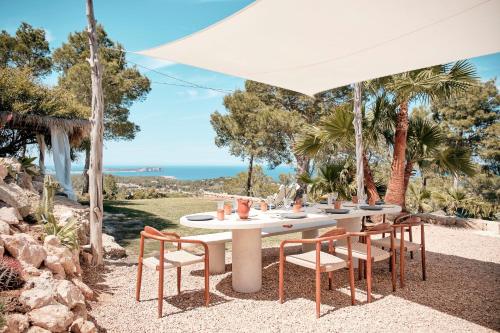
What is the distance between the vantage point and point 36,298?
7.56ft

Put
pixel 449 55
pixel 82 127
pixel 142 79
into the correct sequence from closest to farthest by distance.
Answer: pixel 449 55
pixel 82 127
pixel 142 79

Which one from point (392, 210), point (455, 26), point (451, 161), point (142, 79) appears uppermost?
Answer: point (142, 79)

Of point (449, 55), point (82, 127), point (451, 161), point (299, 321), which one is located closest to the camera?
point (299, 321)

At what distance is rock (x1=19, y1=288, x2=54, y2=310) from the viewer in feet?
7.46

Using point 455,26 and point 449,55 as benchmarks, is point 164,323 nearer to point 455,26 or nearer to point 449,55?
point 455,26

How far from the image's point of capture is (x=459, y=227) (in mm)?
6996

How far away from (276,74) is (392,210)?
7.03ft

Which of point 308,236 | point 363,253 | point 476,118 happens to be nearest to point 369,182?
point 308,236

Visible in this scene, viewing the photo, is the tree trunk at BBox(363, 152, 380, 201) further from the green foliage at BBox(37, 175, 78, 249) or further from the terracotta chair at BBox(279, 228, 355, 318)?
the green foliage at BBox(37, 175, 78, 249)

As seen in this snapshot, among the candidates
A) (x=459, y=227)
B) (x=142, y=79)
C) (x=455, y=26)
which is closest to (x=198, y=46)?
(x=455, y=26)

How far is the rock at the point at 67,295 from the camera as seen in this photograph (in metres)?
2.49

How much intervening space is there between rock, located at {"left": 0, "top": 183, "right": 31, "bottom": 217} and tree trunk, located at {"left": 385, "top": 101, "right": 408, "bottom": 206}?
6.03 meters

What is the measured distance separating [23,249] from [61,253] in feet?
1.67

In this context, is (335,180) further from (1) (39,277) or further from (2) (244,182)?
(2) (244,182)
